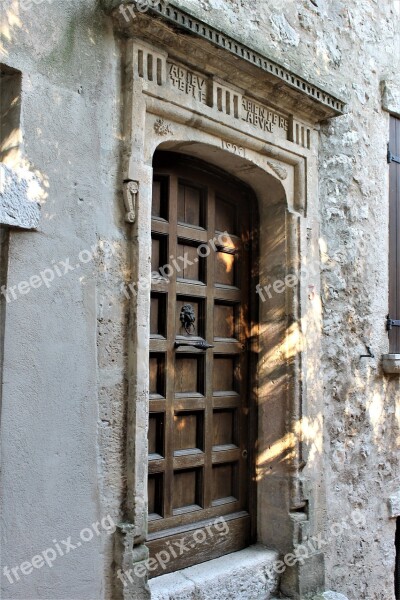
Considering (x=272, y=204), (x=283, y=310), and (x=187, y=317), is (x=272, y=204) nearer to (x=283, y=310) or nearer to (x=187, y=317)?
(x=283, y=310)

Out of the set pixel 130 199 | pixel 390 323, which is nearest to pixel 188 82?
pixel 130 199

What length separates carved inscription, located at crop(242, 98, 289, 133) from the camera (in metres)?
3.36

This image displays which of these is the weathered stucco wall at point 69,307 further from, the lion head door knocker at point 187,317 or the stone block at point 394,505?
the stone block at point 394,505

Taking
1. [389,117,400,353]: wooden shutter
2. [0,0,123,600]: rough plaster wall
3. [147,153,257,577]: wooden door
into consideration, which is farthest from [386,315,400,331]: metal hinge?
[0,0,123,600]: rough plaster wall

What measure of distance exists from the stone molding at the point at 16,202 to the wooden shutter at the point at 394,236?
111 inches

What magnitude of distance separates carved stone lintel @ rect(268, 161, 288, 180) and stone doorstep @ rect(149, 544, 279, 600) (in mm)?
2262

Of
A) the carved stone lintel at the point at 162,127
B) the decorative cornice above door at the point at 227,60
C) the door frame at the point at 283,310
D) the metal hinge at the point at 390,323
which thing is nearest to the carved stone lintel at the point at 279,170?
the door frame at the point at 283,310

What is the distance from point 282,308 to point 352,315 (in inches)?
24.5

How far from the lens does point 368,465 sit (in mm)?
3953

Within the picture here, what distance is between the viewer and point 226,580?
313cm

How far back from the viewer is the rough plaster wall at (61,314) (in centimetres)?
230

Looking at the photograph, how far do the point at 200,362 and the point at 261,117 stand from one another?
1488 mm

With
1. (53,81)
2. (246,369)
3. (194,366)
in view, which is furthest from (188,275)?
(53,81)

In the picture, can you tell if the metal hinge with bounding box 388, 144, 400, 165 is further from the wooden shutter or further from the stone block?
the stone block
